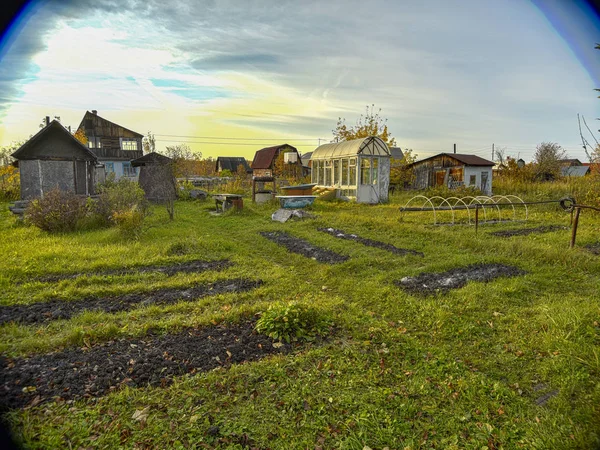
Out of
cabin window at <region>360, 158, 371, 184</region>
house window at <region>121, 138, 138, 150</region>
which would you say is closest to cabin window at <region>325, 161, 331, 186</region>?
cabin window at <region>360, 158, 371, 184</region>

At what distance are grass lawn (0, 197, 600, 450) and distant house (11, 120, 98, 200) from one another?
769 centimetres

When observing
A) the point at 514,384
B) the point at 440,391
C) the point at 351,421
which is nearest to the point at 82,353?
the point at 351,421

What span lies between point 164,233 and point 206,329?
658cm

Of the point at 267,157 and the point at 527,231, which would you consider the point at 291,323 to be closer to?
the point at 527,231

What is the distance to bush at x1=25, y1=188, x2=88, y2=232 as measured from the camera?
9.84 m

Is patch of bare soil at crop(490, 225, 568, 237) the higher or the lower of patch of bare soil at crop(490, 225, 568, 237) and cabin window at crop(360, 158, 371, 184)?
the lower

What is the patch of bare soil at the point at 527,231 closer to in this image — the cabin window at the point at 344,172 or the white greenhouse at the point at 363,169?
the white greenhouse at the point at 363,169

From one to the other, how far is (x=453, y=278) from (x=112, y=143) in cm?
4029

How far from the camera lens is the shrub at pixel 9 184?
819 inches

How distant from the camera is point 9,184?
21.8 meters

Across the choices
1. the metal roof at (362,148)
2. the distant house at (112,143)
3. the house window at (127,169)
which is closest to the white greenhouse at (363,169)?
the metal roof at (362,148)

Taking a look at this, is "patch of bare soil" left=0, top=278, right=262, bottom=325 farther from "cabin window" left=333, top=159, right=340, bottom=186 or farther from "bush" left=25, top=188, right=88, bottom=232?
"cabin window" left=333, top=159, right=340, bottom=186

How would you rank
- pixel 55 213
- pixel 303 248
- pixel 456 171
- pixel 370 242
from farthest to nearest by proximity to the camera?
pixel 456 171, pixel 55 213, pixel 370 242, pixel 303 248

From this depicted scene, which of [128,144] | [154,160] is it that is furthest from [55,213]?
[128,144]
